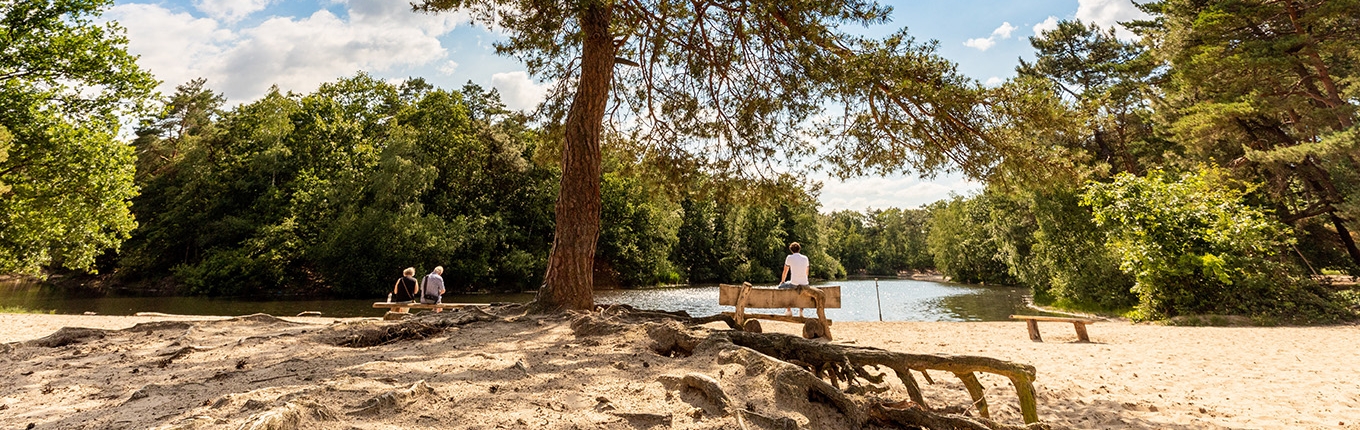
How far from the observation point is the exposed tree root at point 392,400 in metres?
2.66

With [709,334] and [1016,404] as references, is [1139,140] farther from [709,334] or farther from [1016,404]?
[709,334]

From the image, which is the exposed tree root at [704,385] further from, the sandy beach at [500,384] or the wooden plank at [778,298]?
the wooden plank at [778,298]

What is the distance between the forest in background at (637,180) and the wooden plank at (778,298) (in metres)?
1.78

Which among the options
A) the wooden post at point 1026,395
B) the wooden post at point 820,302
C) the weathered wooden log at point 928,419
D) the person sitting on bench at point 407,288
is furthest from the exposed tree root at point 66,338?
the wooden post at point 1026,395

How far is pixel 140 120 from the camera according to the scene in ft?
49.1

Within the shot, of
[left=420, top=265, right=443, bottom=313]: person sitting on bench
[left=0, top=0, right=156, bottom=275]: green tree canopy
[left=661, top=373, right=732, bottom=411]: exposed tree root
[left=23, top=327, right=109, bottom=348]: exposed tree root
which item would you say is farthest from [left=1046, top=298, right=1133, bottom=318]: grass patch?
[left=0, top=0, right=156, bottom=275]: green tree canopy

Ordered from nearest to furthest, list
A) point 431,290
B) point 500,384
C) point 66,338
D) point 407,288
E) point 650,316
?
1. point 500,384
2. point 66,338
3. point 650,316
4. point 431,290
5. point 407,288

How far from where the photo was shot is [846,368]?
3867 millimetres

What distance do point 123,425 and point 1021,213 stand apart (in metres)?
29.7

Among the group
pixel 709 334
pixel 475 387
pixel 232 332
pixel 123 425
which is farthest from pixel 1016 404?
pixel 232 332

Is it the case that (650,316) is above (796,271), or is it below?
below

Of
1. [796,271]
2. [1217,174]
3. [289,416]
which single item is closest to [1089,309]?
[1217,174]

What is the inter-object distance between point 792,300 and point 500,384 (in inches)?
220

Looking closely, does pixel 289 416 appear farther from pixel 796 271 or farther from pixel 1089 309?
pixel 1089 309
